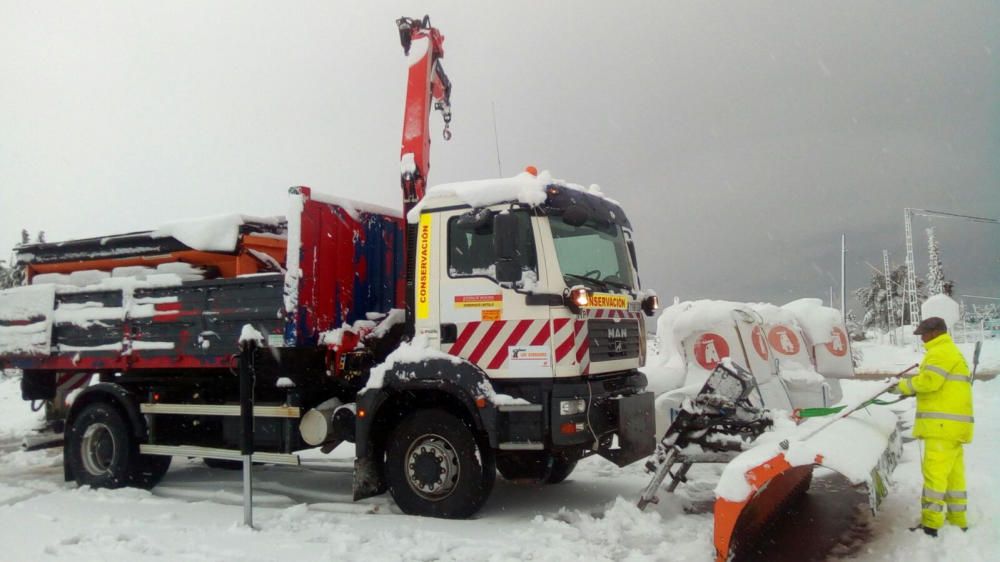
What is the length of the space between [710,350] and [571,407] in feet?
15.2

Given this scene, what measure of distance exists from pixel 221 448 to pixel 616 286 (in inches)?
170

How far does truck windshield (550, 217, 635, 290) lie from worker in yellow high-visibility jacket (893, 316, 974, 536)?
250cm

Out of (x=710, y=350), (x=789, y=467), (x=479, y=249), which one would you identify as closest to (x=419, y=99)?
(x=479, y=249)

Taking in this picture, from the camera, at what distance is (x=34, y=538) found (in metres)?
5.66

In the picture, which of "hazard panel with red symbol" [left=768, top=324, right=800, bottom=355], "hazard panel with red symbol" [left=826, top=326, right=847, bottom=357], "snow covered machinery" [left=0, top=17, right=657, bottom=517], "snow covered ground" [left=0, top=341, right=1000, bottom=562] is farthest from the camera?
"hazard panel with red symbol" [left=826, top=326, right=847, bottom=357]

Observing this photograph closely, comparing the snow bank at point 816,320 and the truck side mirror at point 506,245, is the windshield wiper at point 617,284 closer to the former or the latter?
the truck side mirror at point 506,245

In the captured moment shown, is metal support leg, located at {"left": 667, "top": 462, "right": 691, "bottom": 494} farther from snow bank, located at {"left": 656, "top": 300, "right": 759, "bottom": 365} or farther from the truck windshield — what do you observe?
snow bank, located at {"left": 656, "top": 300, "right": 759, "bottom": 365}

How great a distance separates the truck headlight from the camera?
5680 millimetres

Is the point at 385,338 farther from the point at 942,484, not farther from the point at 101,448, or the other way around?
the point at 942,484

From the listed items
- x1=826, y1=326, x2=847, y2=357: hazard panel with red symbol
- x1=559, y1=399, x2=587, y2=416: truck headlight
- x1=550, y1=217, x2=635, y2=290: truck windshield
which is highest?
x1=550, y1=217, x2=635, y2=290: truck windshield

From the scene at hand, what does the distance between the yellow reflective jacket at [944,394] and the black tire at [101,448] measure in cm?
753

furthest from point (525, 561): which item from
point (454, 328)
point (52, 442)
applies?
point (52, 442)

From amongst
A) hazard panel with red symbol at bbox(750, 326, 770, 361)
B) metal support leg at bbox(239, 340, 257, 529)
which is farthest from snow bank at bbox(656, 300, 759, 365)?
metal support leg at bbox(239, 340, 257, 529)

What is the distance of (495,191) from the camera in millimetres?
6109
